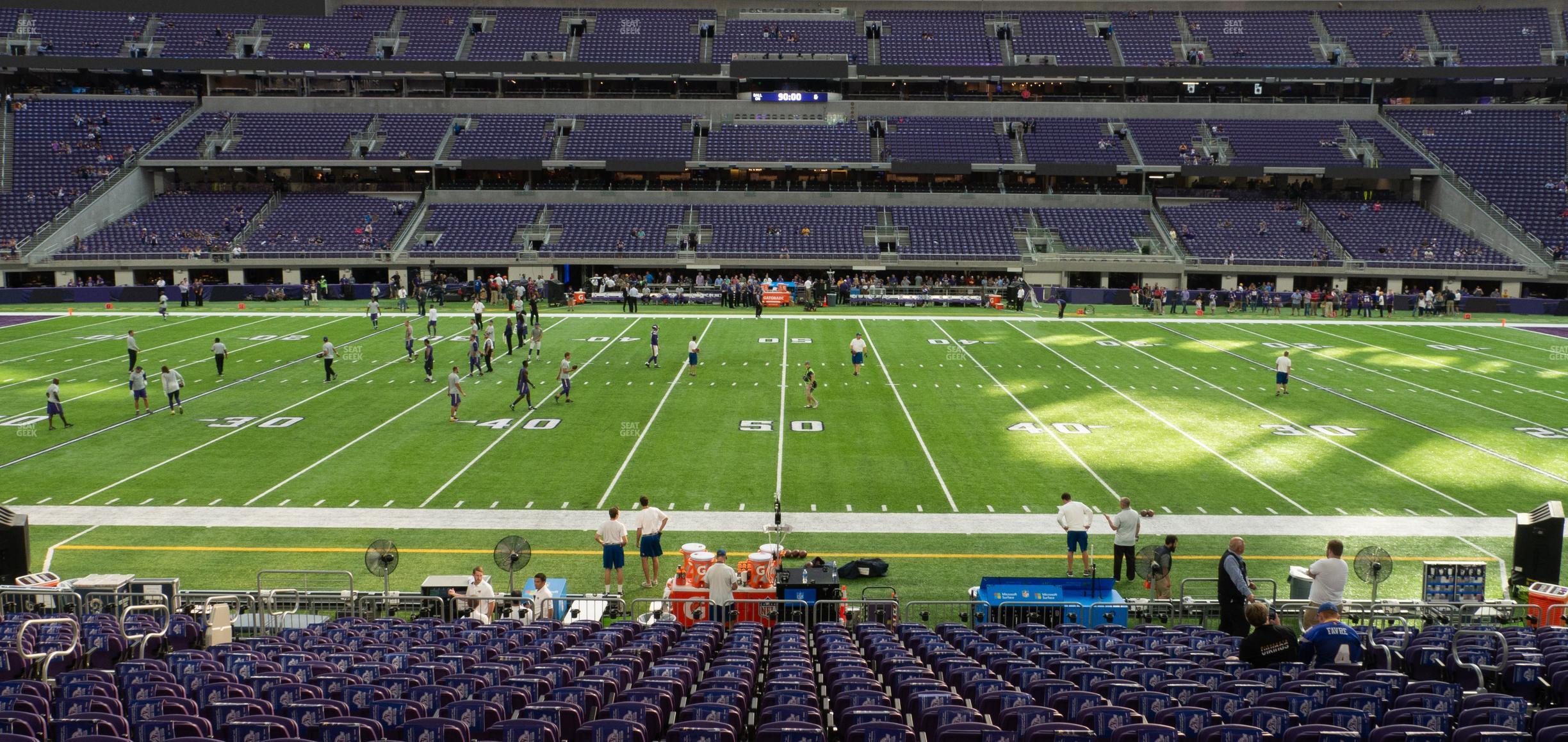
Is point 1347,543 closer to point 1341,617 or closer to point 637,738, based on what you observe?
point 1341,617

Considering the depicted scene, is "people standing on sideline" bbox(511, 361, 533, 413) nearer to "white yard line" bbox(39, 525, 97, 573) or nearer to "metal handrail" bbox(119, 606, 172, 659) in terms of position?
"white yard line" bbox(39, 525, 97, 573)

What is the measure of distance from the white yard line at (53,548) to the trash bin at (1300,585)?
17.4 meters

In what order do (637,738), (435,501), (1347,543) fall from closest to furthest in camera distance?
(637,738) < (1347,543) < (435,501)

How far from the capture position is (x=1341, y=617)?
1249 centimetres

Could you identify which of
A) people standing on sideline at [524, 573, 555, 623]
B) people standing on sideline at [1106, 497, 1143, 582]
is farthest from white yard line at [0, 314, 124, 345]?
people standing on sideline at [1106, 497, 1143, 582]

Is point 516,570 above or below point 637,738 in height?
below

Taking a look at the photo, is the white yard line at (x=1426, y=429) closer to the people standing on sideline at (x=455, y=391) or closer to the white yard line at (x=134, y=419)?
the people standing on sideline at (x=455, y=391)

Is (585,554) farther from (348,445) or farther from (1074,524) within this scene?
(348,445)

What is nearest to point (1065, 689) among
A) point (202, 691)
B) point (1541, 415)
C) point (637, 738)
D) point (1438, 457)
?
point (637, 738)

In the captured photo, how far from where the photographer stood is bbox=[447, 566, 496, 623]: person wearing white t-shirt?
42.0 feet

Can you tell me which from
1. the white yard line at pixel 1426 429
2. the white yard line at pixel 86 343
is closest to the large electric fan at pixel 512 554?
the white yard line at pixel 1426 429

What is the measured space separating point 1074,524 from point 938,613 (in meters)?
2.87

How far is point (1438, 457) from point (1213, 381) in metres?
9.32

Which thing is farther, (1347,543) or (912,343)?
(912,343)
